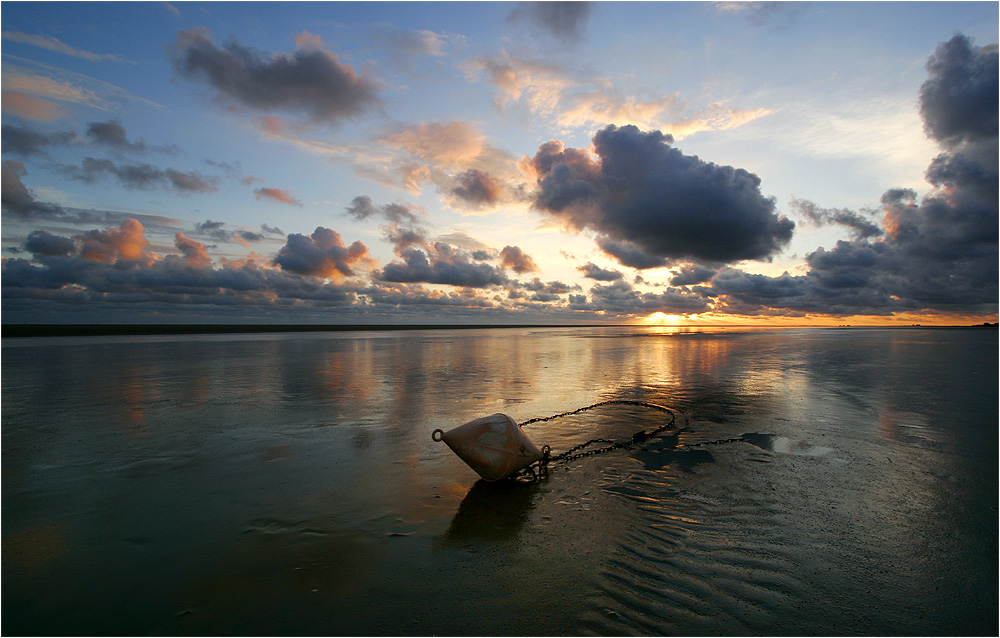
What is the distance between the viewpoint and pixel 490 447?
7.66 meters

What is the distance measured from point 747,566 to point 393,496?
16.6 ft

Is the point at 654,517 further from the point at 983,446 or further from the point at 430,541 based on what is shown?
the point at 983,446

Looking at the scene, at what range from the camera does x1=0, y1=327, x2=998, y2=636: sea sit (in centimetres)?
442

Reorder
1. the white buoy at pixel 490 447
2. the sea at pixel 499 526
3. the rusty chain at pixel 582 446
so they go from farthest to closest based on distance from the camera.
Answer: the rusty chain at pixel 582 446, the white buoy at pixel 490 447, the sea at pixel 499 526

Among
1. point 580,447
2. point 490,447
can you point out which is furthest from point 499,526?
point 580,447

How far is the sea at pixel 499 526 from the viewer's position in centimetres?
442

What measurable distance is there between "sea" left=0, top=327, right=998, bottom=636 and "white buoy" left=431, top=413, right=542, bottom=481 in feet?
1.17

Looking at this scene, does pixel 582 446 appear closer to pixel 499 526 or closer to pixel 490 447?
pixel 490 447

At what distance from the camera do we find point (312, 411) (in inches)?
550

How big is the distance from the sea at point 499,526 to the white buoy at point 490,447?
0.36 meters

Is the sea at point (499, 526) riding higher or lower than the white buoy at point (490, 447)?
lower

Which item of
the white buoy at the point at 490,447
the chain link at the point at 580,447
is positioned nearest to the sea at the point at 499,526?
the chain link at the point at 580,447

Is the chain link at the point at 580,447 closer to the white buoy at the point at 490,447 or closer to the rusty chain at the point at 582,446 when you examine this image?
the rusty chain at the point at 582,446

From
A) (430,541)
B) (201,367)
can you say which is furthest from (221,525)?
(201,367)
